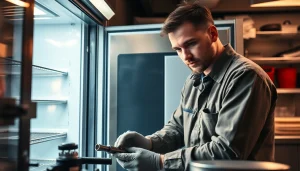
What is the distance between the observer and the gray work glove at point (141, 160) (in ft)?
4.32

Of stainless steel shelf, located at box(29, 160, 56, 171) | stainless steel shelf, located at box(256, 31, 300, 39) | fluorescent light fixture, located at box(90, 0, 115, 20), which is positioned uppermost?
stainless steel shelf, located at box(256, 31, 300, 39)

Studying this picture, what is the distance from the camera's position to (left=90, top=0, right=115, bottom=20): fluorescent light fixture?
66.4 inches

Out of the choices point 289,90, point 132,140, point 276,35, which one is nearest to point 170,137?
point 132,140

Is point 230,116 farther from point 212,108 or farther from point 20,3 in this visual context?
point 20,3

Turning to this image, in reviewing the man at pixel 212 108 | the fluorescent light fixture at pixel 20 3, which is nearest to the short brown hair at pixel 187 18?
the man at pixel 212 108

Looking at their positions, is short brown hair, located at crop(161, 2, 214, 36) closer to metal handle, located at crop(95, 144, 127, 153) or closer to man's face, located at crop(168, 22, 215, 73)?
man's face, located at crop(168, 22, 215, 73)

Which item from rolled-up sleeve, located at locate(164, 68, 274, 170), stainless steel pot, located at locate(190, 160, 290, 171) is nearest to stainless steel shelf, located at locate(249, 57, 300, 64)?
rolled-up sleeve, located at locate(164, 68, 274, 170)

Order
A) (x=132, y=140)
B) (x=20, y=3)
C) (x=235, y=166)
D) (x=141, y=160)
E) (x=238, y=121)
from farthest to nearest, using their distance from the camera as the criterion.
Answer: (x=132, y=140) < (x=141, y=160) < (x=238, y=121) < (x=20, y=3) < (x=235, y=166)

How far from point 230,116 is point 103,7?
963 millimetres

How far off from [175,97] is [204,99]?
1.59ft

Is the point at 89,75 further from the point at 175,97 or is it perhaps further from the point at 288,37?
the point at 288,37

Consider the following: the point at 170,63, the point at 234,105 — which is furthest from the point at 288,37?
the point at 234,105

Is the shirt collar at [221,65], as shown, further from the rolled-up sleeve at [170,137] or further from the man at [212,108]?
the rolled-up sleeve at [170,137]

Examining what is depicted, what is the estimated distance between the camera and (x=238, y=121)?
1187 mm
